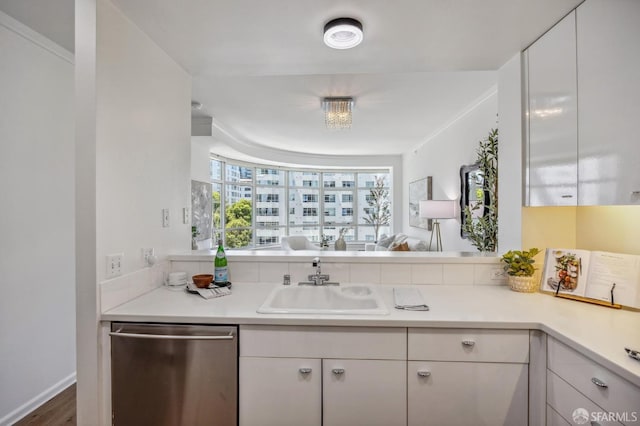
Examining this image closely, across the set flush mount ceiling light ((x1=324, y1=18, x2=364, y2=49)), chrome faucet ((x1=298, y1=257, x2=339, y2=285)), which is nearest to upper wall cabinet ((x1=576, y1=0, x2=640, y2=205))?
flush mount ceiling light ((x1=324, y1=18, x2=364, y2=49))

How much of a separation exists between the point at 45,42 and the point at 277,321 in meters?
2.33

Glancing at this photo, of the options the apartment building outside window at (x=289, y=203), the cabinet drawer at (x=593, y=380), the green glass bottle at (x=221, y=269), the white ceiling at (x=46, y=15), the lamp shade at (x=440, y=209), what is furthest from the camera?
the apartment building outside window at (x=289, y=203)

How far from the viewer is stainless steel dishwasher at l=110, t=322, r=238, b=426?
4.29 ft

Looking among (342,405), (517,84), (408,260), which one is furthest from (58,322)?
(517,84)

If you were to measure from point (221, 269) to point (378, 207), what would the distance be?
5.79 m

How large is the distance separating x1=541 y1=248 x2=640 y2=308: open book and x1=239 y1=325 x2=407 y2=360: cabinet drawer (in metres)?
0.96

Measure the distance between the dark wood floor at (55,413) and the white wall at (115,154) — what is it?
2.64ft

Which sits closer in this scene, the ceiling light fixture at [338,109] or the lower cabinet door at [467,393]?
the lower cabinet door at [467,393]

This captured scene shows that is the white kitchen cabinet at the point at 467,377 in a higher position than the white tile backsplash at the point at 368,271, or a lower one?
lower

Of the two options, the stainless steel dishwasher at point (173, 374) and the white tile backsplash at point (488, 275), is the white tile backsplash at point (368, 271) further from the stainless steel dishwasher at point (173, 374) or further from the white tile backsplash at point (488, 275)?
the stainless steel dishwasher at point (173, 374)

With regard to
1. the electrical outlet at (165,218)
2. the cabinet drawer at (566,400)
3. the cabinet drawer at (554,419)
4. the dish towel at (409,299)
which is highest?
the electrical outlet at (165,218)

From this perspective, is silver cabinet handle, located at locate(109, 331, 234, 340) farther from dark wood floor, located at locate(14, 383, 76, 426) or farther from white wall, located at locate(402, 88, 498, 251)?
white wall, located at locate(402, 88, 498, 251)

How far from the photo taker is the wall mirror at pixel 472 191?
10.2 feet

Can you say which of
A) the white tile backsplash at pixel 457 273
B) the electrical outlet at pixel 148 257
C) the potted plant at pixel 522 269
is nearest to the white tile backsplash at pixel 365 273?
the white tile backsplash at pixel 457 273
